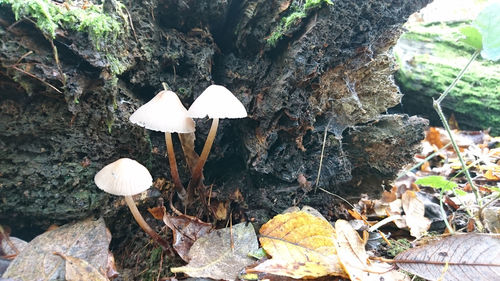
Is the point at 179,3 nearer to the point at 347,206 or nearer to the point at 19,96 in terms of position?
the point at 19,96

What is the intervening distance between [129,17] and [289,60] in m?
0.96

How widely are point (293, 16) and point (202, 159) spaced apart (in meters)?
1.00

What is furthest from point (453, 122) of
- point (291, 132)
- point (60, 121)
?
point (60, 121)

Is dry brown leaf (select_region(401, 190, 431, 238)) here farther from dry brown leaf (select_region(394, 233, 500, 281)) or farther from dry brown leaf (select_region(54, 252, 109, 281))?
dry brown leaf (select_region(54, 252, 109, 281))

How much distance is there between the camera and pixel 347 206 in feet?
7.02

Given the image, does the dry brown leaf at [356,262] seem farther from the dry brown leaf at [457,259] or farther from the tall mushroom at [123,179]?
the tall mushroom at [123,179]

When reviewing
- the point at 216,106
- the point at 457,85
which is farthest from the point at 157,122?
the point at 457,85

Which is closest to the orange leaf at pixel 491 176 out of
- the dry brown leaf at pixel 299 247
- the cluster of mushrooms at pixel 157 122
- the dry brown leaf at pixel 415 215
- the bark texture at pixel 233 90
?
the dry brown leaf at pixel 415 215

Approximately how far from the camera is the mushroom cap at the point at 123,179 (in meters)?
1.39

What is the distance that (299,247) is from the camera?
1470mm

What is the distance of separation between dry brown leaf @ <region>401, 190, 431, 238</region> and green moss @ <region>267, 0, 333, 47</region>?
1.52 m

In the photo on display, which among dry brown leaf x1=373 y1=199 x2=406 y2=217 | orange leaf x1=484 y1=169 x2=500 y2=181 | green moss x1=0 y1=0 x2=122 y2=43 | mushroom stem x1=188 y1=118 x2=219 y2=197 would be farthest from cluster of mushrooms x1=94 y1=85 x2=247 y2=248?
orange leaf x1=484 y1=169 x2=500 y2=181

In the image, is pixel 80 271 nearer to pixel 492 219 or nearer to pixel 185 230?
pixel 185 230

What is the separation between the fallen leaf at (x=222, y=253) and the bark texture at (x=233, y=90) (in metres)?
0.25
